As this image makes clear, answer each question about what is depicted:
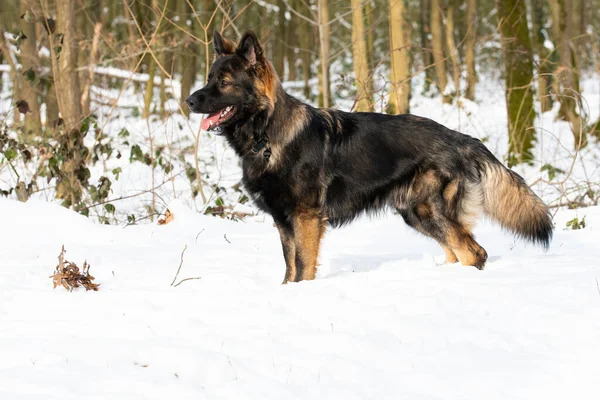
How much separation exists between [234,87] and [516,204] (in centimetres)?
234

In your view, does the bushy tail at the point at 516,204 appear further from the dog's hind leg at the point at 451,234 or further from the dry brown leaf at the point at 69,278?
the dry brown leaf at the point at 69,278

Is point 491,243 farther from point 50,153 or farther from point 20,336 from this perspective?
point 50,153

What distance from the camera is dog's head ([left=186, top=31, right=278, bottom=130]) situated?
4945mm

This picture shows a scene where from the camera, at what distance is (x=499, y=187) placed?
5402 millimetres

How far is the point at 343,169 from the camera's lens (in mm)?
5316

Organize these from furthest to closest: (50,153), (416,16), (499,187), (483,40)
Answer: (416,16)
(483,40)
(50,153)
(499,187)

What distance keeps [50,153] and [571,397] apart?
650 cm

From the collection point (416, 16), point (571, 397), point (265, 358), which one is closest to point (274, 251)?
point (265, 358)

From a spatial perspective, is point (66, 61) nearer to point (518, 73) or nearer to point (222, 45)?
point (222, 45)

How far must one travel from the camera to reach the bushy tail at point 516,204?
17.6 ft

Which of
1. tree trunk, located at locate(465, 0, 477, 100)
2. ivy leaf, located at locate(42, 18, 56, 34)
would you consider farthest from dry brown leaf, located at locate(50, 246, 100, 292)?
tree trunk, located at locate(465, 0, 477, 100)

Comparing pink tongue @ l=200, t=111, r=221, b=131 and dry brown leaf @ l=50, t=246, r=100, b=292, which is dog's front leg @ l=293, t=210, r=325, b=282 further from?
dry brown leaf @ l=50, t=246, r=100, b=292

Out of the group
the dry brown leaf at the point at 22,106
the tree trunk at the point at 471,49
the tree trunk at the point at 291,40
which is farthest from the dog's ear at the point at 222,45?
the tree trunk at the point at 291,40

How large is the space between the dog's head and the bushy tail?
1814mm
